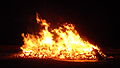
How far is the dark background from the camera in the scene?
21250 mm

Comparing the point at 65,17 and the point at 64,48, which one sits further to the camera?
the point at 65,17

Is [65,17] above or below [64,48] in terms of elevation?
above

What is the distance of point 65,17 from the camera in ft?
71.1

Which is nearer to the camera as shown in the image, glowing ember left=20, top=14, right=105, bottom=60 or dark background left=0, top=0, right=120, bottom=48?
glowing ember left=20, top=14, right=105, bottom=60

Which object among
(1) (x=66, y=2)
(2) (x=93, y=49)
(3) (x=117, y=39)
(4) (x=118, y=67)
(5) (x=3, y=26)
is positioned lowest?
(4) (x=118, y=67)

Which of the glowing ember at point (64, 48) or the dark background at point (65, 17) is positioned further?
the dark background at point (65, 17)

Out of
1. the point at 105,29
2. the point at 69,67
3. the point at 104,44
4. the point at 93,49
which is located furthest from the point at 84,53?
the point at 105,29

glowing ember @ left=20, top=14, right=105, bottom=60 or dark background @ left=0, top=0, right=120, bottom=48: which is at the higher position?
dark background @ left=0, top=0, right=120, bottom=48

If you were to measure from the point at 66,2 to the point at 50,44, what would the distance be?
25.7 feet

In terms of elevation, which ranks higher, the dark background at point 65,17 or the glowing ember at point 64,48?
the dark background at point 65,17

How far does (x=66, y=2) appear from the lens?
867 inches

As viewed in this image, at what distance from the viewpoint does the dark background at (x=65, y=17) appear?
69.7ft

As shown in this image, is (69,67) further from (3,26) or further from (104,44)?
(3,26)

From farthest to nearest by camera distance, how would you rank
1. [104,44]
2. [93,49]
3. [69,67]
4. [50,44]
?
[104,44], [50,44], [93,49], [69,67]
